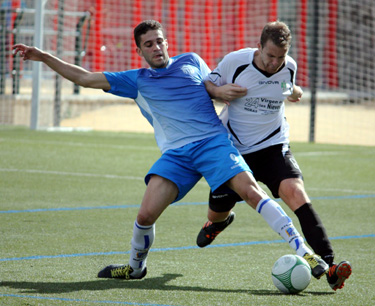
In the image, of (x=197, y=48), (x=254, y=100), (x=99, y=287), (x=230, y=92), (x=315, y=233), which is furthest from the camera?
(x=197, y=48)

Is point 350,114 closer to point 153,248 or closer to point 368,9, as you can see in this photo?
point 368,9

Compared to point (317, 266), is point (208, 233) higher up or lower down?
lower down

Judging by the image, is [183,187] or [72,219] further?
[72,219]

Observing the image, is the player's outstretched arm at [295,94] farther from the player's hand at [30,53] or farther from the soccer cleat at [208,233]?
the player's hand at [30,53]

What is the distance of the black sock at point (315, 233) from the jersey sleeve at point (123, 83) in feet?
4.48

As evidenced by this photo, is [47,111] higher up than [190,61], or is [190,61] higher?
[190,61]

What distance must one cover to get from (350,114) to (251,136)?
18109mm

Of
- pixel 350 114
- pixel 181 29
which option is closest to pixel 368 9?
pixel 350 114

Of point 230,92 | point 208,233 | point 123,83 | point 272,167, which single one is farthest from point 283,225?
point 123,83

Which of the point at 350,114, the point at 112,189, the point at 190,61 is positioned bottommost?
the point at 350,114

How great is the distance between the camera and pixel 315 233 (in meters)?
4.89

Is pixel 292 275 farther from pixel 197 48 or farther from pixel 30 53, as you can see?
pixel 197 48

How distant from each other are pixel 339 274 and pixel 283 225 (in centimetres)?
45

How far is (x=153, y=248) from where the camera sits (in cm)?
591
